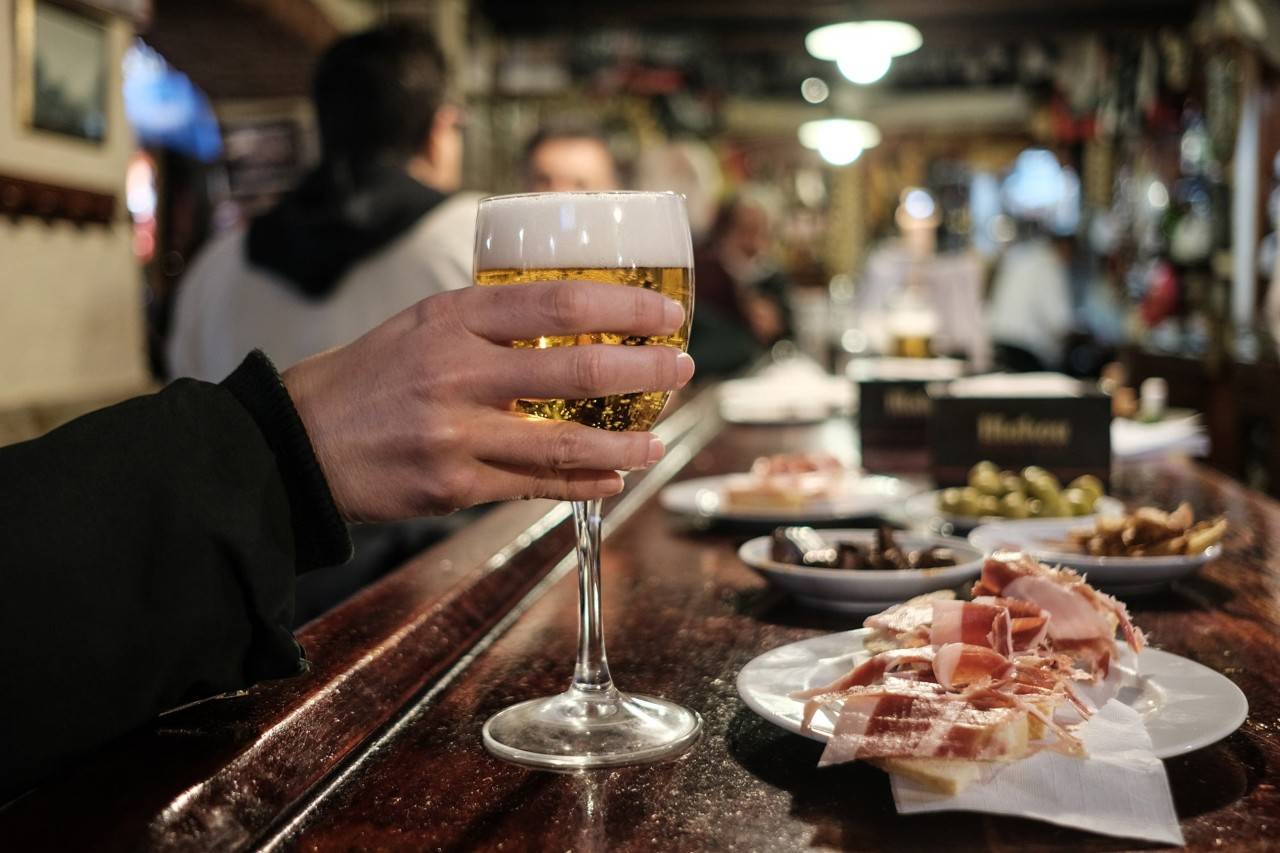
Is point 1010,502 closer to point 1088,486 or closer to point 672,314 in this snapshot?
point 1088,486

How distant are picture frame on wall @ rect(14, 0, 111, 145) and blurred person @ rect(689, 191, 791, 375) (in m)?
2.03

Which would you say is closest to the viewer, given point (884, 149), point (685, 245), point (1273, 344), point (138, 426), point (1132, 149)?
point (138, 426)

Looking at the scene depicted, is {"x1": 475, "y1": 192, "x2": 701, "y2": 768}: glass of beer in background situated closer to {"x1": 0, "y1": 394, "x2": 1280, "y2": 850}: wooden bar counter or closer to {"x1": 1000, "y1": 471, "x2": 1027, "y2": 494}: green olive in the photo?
{"x1": 0, "y1": 394, "x2": 1280, "y2": 850}: wooden bar counter

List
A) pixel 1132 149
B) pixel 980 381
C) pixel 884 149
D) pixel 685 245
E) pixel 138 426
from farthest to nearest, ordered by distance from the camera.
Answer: pixel 884 149 < pixel 1132 149 < pixel 980 381 < pixel 685 245 < pixel 138 426

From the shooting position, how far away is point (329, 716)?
74 cm

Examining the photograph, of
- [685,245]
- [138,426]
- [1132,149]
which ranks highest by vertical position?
[1132,149]

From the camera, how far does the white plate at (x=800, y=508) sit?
4.95 feet

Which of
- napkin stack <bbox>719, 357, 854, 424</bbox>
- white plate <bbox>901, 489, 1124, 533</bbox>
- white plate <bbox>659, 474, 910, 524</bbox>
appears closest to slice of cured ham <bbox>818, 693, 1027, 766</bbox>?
white plate <bbox>901, 489, 1124, 533</bbox>

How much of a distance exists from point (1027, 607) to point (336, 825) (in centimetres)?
45

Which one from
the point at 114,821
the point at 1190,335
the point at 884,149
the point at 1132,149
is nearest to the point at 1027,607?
the point at 114,821

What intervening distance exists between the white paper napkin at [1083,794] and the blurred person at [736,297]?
300 centimetres

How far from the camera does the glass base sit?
70cm

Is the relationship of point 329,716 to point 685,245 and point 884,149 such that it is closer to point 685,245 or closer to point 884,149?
point 685,245

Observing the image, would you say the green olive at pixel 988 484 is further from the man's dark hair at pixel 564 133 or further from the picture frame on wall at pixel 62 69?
the picture frame on wall at pixel 62 69
